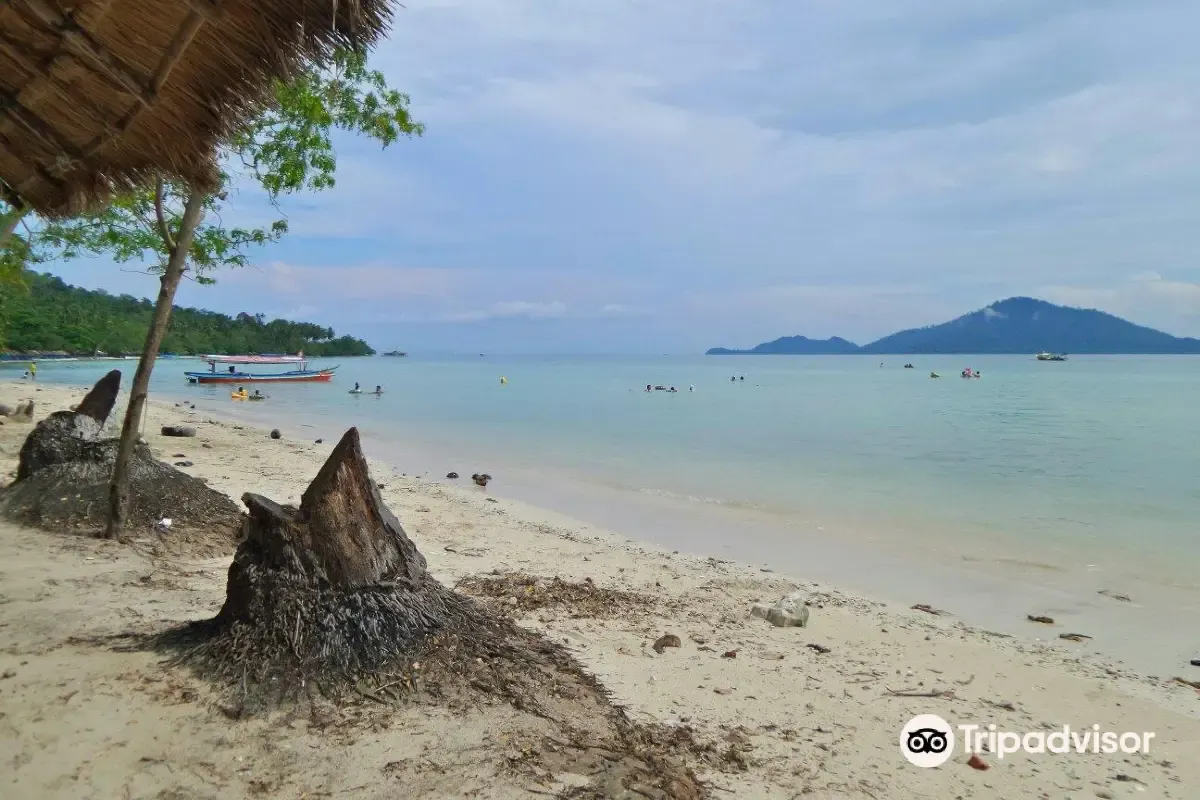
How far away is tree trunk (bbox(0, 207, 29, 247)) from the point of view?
370 centimetres

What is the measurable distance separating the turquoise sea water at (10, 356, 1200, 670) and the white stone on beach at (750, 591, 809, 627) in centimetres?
202

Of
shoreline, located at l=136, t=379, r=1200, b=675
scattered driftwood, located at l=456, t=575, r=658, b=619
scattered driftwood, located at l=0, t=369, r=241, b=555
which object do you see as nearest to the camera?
scattered driftwood, located at l=456, t=575, r=658, b=619

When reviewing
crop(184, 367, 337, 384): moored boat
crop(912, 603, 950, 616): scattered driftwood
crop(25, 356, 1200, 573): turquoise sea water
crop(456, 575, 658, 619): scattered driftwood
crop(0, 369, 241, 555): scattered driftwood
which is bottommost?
crop(25, 356, 1200, 573): turquoise sea water

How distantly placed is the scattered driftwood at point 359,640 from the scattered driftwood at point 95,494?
2806 mm

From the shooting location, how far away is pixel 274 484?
34.4 feet

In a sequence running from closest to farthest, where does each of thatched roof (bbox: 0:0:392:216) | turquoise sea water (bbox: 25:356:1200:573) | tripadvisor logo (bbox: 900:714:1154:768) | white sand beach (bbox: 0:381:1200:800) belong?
thatched roof (bbox: 0:0:392:216)
white sand beach (bbox: 0:381:1200:800)
tripadvisor logo (bbox: 900:714:1154:768)
turquoise sea water (bbox: 25:356:1200:573)

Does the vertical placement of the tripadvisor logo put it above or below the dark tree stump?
below

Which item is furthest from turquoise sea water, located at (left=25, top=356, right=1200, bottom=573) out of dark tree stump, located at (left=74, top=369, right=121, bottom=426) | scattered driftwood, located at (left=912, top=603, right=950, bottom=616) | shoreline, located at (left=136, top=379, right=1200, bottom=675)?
dark tree stump, located at (left=74, top=369, right=121, bottom=426)

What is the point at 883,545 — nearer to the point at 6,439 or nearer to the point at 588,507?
the point at 588,507

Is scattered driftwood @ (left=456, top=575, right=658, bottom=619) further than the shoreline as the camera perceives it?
No

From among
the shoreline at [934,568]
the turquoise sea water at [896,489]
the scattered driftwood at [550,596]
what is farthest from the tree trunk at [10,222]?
the turquoise sea water at [896,489]

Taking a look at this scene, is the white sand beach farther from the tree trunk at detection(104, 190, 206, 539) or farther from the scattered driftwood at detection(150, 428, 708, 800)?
the tree trunk at detection(104, 190, 206, 539)

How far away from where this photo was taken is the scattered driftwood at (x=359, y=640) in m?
3.29

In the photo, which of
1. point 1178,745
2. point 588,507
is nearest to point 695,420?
point 588,507
